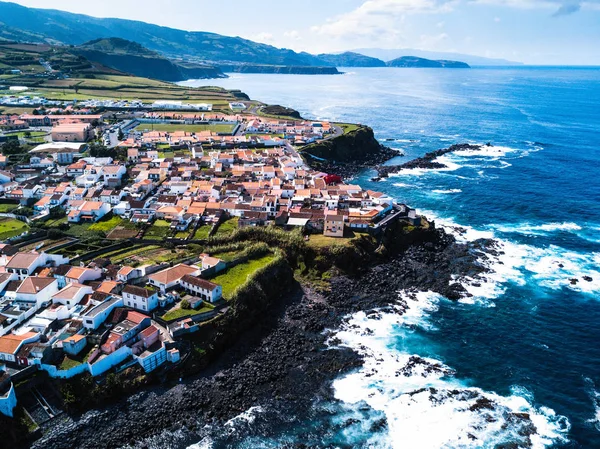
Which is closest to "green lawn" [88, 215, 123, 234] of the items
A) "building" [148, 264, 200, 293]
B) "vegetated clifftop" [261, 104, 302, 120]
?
"building" [148, 264, 200, 293]

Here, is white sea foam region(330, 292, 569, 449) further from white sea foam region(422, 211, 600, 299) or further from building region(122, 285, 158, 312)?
building region(122, 285, 158, 312)

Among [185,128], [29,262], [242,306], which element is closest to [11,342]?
[29,262]

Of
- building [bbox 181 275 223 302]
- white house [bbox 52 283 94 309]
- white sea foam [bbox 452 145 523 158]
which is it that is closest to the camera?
white house [bbox 52 283 94 309]

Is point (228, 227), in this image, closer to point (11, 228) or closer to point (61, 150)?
point (11, 228)

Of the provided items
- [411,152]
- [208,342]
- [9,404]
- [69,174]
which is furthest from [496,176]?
[9,404]

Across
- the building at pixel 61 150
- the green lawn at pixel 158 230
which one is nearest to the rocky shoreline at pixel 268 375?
the green lawn at pixel 158 230

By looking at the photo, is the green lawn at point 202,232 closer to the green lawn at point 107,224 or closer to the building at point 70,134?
the green lawn at point 107,224
